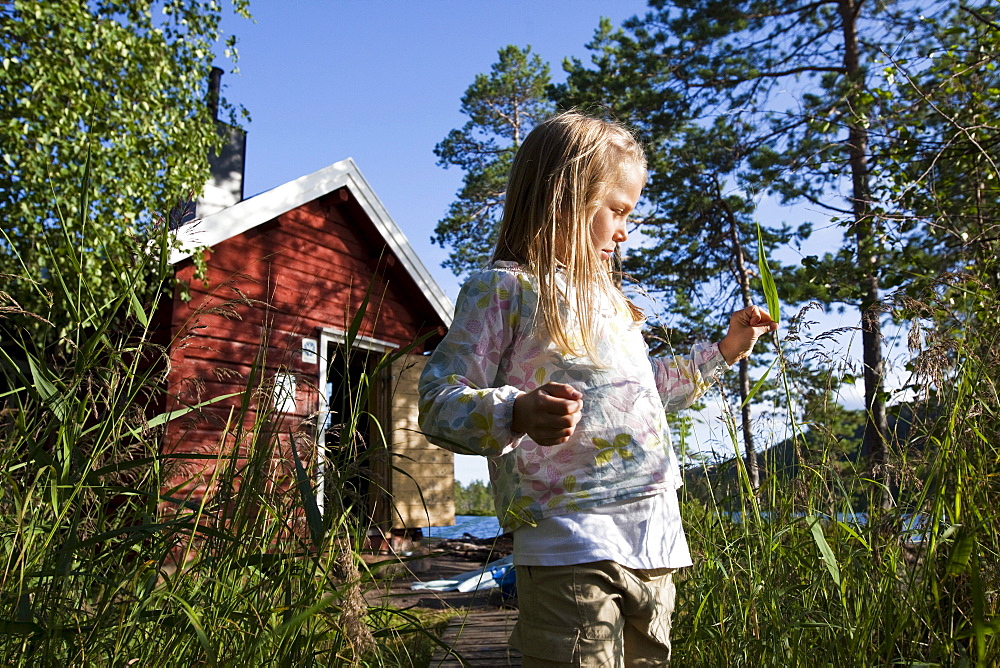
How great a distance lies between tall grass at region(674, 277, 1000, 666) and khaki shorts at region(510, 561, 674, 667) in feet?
0.89

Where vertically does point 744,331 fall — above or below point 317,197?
below

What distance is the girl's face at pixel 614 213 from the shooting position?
1.69 m

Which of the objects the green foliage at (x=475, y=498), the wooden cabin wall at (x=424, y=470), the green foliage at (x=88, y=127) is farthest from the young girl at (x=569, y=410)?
the green foliage at (x=475, y=498)

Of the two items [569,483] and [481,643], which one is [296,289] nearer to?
[481,643]

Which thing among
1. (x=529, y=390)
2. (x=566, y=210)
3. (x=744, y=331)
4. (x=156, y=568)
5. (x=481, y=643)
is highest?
(x=566, y=210)

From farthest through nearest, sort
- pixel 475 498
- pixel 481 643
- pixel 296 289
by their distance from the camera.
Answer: pixel 475 498 < pixel 296 289 < pixel 481 643

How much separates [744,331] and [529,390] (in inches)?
25.1

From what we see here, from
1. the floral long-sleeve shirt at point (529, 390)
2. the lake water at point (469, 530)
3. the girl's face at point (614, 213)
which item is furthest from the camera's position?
the lake water at point (469, 530)

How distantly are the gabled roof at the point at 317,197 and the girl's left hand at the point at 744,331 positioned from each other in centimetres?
543

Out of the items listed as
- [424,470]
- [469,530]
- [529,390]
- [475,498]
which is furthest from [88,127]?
[475,498]

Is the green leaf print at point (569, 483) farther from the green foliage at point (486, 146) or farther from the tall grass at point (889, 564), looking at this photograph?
the green foliage at point (486, 146)

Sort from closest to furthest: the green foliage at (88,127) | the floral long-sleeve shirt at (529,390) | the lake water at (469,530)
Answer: the floral long-sleeve shirt at (529,390)
the green foliage at (88,127)
the lake water at (469,530)

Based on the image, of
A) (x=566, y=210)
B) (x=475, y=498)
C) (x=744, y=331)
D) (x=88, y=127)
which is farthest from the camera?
(x=475, y=498)

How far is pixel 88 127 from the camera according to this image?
6102mm
